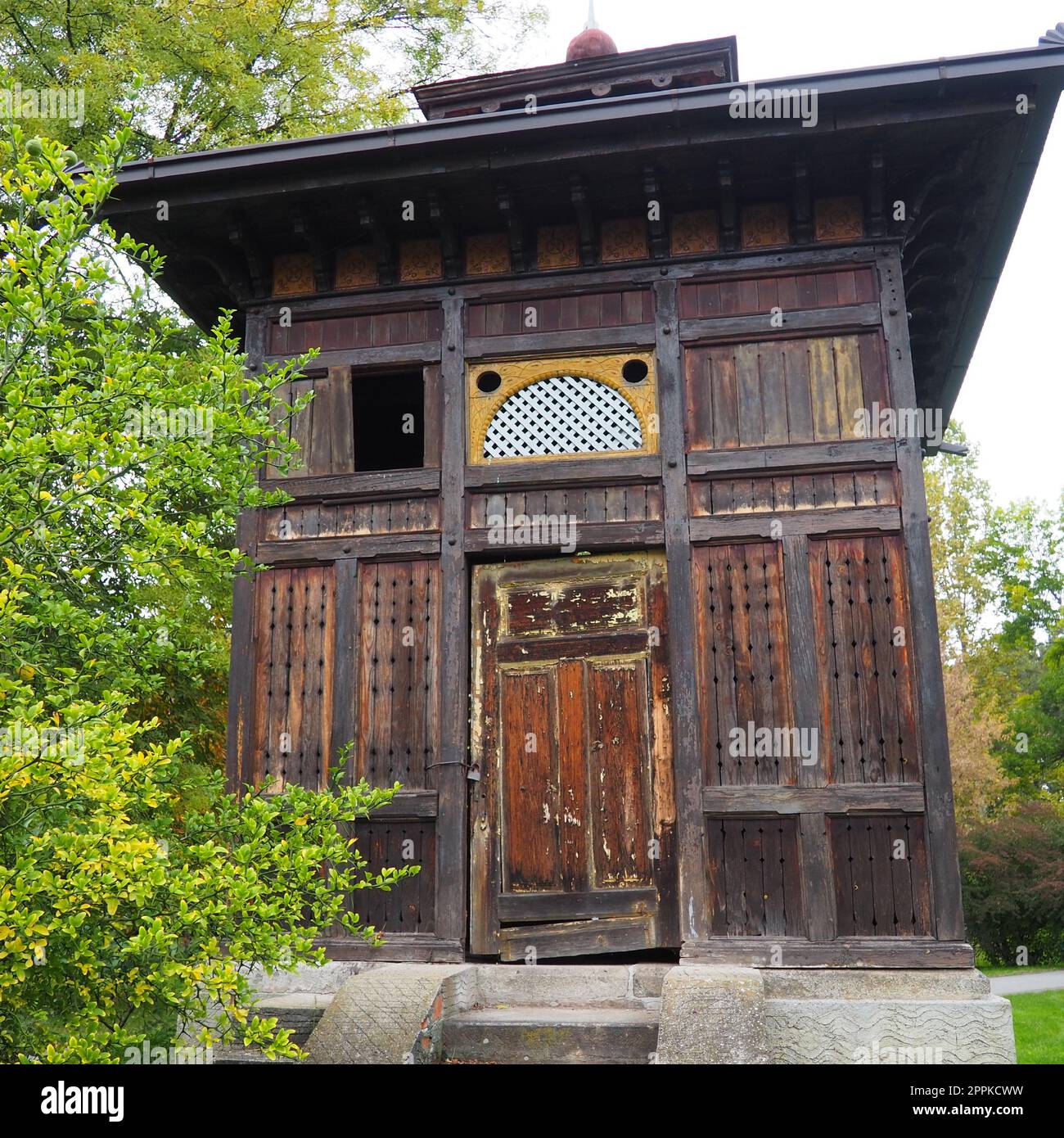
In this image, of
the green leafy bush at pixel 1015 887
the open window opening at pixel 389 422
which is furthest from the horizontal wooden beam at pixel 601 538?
the green leafy bush at pixel 1015 887

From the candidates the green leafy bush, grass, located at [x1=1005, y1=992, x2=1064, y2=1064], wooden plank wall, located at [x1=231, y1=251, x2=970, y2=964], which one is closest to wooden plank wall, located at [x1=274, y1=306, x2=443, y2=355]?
wooden plank wall, located at [x1=231, y1=251, x2=970, y2=964]

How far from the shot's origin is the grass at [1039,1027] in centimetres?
1076

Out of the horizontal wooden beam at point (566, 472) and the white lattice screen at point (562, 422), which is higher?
the white lattice screen at point (562, 422)

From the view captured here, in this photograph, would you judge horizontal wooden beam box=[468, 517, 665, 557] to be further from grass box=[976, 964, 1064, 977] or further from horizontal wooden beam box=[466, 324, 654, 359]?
grass box=[976, 964, 1064, 977]

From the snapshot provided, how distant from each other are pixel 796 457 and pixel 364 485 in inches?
127

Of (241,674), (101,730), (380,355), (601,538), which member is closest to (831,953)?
(601,538)

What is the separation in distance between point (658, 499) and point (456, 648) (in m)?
1.83

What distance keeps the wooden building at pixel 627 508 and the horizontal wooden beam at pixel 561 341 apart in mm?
36

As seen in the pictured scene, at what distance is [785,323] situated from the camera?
850cm

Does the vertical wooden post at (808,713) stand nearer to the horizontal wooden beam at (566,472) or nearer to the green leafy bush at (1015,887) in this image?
the horizontal wooden beam at (566,472)

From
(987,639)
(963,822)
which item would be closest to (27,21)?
(963,822)

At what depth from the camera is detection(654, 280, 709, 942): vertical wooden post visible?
7.68 m

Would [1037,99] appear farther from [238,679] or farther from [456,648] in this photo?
[238,679]

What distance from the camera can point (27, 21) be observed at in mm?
14672
